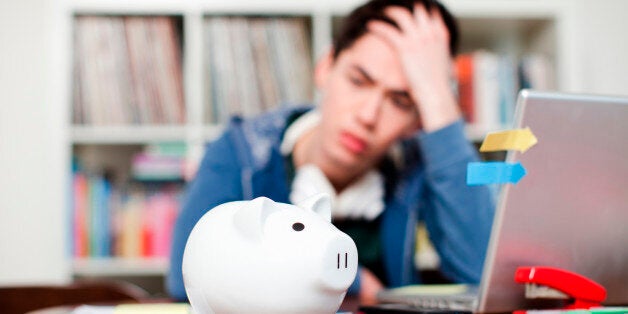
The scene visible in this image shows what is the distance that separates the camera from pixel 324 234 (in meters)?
0.49

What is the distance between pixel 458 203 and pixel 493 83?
949 mm

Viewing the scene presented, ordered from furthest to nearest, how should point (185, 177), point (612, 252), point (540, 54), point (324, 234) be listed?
1. point (540, 54)
2. point (185, 177)
3. point (612, 252)
4. point (324, 234)

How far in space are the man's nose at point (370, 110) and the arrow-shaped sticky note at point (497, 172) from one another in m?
0.62

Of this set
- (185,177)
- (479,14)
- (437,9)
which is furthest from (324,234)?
(479,14)

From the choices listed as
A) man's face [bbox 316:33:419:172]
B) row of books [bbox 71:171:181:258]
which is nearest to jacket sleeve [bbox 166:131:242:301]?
man's face [bbox 316:33:419:172]

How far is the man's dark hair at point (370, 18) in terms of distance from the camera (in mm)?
1344

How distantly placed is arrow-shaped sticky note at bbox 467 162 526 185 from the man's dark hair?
77 centimetres

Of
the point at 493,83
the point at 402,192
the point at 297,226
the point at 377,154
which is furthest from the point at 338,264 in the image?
the point at 493,83

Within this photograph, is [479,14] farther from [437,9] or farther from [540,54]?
[437,9]

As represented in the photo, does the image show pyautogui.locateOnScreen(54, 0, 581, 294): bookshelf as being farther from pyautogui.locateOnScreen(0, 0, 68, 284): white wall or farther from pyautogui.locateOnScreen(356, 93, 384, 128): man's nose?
pyautogui.locateOnScreen(356, 93, 384, 128): man's nose

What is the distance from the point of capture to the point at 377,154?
136cm

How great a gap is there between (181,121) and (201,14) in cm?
33

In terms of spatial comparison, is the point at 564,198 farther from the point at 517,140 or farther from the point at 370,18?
the point at 370,18

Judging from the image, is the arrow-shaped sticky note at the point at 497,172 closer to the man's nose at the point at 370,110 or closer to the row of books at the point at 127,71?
the man's nose at the point at 370,110
